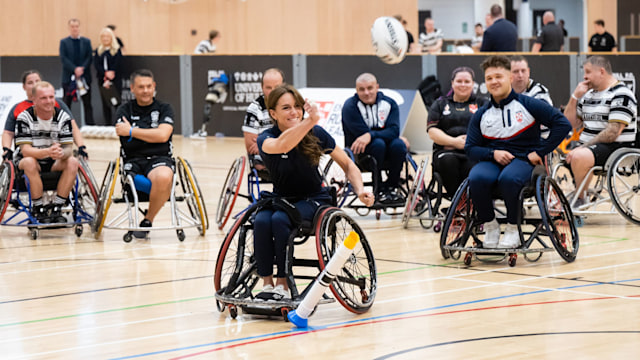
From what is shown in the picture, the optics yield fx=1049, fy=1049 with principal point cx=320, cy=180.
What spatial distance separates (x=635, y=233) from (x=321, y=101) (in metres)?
6.97

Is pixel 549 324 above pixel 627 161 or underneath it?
underneath

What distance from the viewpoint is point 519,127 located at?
21.8ft

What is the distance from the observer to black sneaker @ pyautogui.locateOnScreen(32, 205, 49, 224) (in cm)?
835

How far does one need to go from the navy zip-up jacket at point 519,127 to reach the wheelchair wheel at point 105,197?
2728mm

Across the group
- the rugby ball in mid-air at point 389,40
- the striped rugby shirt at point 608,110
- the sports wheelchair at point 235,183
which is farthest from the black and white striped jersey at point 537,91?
the rugby ball in mid-air at point 389,40

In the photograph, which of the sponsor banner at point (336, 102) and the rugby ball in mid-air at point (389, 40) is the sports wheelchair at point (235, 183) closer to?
the rugby ball in mid-air at point (389, 40)

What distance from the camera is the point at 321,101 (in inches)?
562

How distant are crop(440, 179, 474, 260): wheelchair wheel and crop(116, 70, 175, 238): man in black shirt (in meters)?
2.36

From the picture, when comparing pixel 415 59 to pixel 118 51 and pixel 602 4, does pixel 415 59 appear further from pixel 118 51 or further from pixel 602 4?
pixel 602 4

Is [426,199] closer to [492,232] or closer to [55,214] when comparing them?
[492,232]

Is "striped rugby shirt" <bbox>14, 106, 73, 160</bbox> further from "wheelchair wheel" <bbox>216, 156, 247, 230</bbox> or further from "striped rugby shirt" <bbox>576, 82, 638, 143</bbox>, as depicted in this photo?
"striped rugby shirt" <bbox>576, 82, 638, 143</bbox>

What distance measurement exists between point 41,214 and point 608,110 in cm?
464

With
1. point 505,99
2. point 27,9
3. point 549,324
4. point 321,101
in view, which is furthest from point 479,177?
point 27,9

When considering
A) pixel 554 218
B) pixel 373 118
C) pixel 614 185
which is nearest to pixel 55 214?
pixel 373 118
